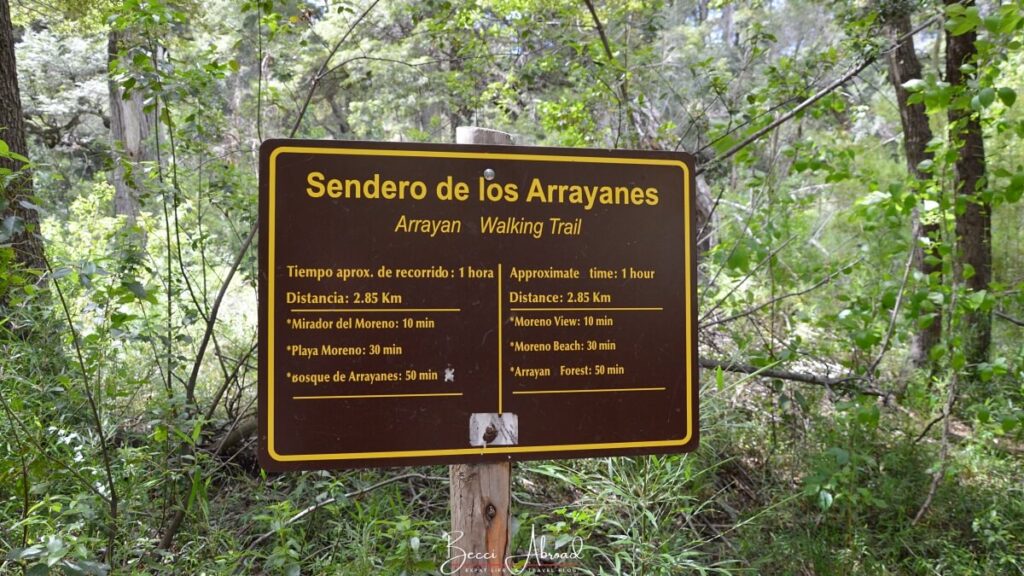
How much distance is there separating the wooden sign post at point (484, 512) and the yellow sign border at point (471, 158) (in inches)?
4.5

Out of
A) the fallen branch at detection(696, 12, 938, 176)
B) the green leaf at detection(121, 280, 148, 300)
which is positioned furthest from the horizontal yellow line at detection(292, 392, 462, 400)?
the fallen branch at detection(696, 12, 938, 176)

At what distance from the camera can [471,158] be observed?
1796 millimetres

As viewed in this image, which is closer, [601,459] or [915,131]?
[601,459]

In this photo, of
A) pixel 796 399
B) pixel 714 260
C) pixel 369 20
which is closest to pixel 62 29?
pixel 369 20

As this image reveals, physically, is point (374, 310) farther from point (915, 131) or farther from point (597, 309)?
point (915, 131)

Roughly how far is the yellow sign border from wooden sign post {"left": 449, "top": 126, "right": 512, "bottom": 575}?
0.11 metres

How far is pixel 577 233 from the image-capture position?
185cm

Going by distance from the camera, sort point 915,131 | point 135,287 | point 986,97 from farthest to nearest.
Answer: point 915,131
point 986,97
point 135,287

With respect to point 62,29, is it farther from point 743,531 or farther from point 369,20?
point 743,531

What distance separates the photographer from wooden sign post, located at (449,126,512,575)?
1858 millimetres

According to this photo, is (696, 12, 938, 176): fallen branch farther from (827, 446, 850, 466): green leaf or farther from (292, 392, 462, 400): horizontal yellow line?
(292, 392, 462, 400): horizontal yellow line

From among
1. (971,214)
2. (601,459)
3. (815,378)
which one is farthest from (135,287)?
(971,214)

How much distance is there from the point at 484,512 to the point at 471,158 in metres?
0.96

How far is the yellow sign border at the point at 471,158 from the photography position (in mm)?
1672
